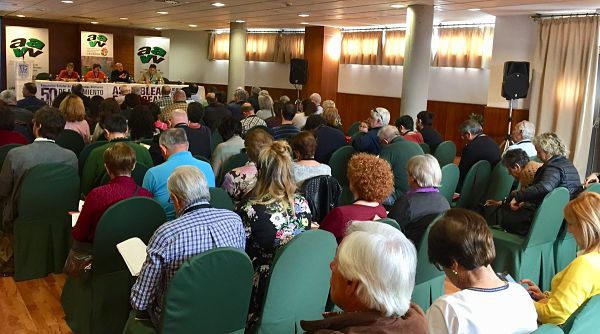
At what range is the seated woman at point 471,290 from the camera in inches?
77.6

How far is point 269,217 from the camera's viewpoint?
2904 millimetres

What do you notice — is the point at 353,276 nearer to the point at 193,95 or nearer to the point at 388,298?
the point at 388,298

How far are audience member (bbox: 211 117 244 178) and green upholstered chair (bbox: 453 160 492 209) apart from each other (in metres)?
2.25

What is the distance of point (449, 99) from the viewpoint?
13695 mm

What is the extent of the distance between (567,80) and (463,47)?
3.08m

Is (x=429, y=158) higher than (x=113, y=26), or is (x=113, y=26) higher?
(x=113, y=26)

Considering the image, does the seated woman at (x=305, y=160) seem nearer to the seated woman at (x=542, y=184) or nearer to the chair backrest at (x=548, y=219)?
the chair backrest at (x=548, y=219)

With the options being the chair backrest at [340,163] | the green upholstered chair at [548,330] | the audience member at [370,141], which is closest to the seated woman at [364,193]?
the green upholstered chair at [548,330]


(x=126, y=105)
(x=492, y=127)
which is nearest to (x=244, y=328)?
(x=126, y=105)

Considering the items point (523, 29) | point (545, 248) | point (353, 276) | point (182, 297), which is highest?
point (523, 29)

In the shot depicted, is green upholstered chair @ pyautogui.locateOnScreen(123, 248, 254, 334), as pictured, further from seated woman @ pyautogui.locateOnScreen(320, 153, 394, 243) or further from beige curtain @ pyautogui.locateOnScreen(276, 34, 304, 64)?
beige curtain @ pyautogui.locateOnScreen(276, 34, 304, 64)

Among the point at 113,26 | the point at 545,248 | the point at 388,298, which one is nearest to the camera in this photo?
the point at 388,298

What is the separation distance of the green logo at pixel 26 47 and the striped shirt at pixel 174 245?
18.3 meters

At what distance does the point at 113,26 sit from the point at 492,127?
49.2 ft
